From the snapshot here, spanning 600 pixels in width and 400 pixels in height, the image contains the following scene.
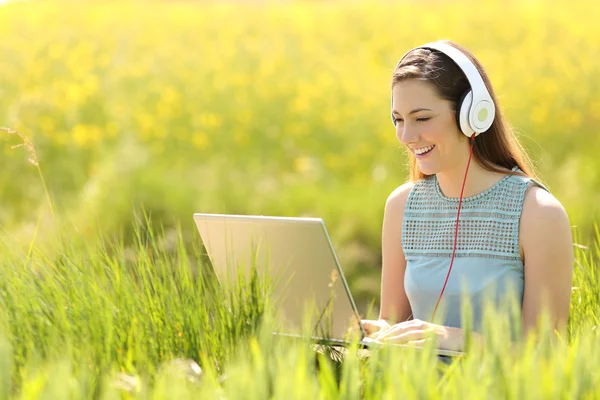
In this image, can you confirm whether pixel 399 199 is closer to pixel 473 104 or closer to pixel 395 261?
pixel 395 261

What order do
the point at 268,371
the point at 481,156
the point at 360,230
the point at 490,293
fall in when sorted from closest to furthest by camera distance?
the point at 268,371
the point at 490,293
the point at 481,156
the point at 360,230

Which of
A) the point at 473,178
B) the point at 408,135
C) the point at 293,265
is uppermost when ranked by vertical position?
the point at 408,135

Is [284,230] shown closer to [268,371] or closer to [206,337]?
[206,337]

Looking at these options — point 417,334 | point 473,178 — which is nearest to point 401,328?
point 417,334

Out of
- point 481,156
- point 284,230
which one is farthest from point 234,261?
point 481,156

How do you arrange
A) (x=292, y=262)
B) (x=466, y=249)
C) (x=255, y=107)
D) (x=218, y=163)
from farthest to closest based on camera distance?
(x=255, y=107)
(x=218, y=163)
(x=466, y=249)
(x=292, y=262)

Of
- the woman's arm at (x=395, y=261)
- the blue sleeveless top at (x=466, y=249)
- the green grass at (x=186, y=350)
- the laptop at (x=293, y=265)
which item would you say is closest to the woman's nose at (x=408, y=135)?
the blue sleeveless top at (x=466, y=249)

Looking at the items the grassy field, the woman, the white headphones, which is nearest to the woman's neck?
the woman

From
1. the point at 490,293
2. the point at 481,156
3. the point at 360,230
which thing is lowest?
the point at 360,230

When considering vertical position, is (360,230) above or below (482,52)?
below

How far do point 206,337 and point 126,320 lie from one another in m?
0.16

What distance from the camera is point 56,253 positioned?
Result: 7.38 feet

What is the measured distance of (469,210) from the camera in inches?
104

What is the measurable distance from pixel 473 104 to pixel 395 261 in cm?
60
